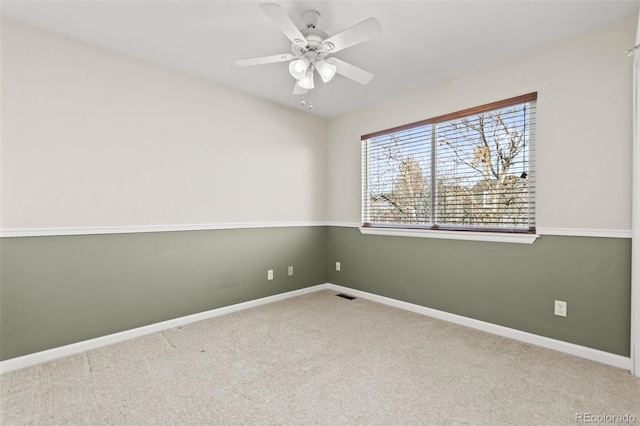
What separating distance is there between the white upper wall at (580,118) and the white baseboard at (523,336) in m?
0.90

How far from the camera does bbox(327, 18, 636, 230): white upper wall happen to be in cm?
214

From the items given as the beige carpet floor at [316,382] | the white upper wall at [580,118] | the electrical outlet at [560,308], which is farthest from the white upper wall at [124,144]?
the electrical outlet at [560,308]

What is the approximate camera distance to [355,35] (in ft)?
5.89

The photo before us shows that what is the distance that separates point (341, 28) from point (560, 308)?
2662mm

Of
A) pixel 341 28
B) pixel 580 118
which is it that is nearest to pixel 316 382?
pixel 341 28

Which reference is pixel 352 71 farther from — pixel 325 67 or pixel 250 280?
pixel 250 280

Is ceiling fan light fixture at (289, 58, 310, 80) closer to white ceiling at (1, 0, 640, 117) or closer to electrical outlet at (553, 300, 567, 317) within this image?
white ceiling at (1, 0, 640, 117)

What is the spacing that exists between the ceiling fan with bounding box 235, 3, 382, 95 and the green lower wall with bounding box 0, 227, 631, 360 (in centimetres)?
180

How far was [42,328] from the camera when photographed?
7.35 ft

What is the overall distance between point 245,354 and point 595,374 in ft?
7.89

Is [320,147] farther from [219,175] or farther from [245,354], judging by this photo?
[245,354]

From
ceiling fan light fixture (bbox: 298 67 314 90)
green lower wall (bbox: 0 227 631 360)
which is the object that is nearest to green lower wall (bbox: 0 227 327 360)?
green lower wall (bbox: 0 227 631 360)

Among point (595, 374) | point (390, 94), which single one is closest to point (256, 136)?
point (390, 94)

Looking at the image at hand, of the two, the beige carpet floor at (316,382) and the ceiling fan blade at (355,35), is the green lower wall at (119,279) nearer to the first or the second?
the beige carpet floor at (316,382)
